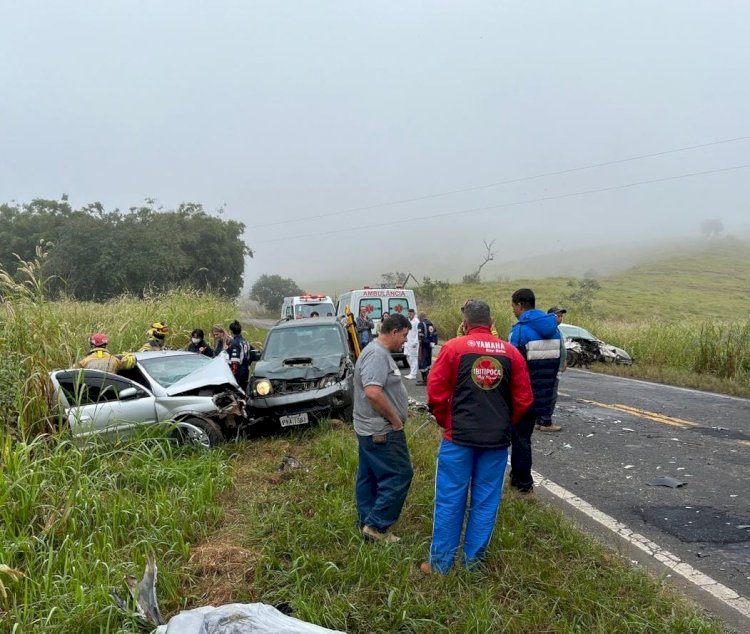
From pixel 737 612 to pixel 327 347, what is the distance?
6299 millimetres

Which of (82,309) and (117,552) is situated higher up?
(82,309)

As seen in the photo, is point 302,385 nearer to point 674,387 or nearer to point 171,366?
point 171,366

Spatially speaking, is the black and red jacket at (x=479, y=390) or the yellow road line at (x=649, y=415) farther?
the yellow road line at (x=649, y=415)

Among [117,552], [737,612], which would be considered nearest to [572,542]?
[737,612]

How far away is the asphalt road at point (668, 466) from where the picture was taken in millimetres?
3998

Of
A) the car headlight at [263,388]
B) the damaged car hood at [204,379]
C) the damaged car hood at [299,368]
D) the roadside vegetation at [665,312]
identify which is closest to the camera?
the damaged car hood at [204,379]

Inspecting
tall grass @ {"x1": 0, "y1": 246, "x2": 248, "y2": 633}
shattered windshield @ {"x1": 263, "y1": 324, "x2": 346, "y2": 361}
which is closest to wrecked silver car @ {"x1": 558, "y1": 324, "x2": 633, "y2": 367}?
shattered windshield @ {"x1": 263, "y1": 324, "x2": 346, "y2": 361}

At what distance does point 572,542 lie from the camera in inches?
148

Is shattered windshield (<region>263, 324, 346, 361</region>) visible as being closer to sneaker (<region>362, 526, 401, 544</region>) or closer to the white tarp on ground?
sneaker (<region>362, 526, 401, 544</region>)

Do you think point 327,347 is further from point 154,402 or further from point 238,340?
point 154,402

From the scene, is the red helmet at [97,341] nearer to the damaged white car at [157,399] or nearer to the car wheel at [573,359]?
the damaged white car at [157,399]

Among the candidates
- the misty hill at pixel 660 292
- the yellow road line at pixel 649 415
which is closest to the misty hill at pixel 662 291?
the misty hill at pixel 660 292

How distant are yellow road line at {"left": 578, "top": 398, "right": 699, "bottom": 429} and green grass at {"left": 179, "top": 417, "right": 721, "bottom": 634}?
4106 mm

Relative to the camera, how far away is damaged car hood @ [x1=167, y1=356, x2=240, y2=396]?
6.50 m
